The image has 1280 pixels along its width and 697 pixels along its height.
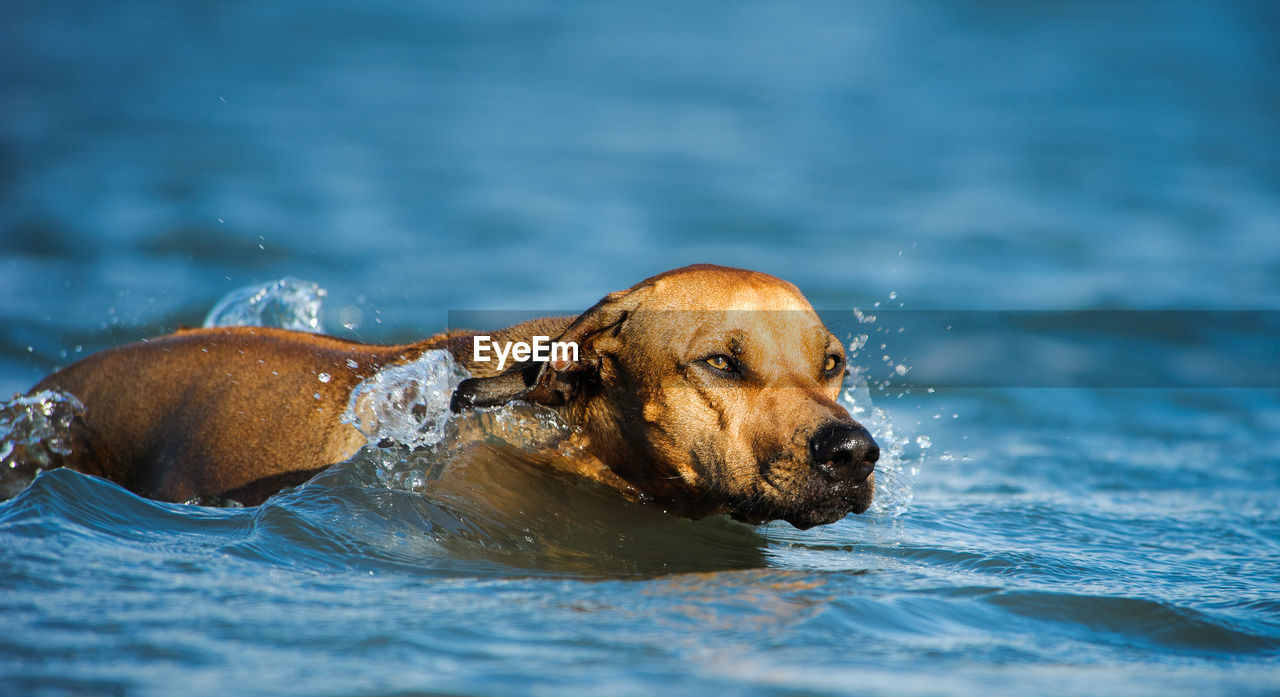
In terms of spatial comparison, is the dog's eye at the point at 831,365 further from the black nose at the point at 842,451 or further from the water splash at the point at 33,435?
the water splash at the point at 33,435

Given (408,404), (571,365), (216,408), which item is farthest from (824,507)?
(216,408)

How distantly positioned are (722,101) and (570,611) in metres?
18.5

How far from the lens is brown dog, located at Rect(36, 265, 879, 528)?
15.6 feet

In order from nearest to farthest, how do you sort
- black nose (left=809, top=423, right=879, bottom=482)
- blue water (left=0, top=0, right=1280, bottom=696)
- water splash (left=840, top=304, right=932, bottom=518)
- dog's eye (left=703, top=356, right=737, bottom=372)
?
blue water (left=0, top=0, right=1280, bottom=696) → black nose (left=809, top=423, right=879, bottom=482) → dog's eye (left=703, top=356, right=737, bottom=372) → water splash (left=840, top=304, right=932, bottom=518)

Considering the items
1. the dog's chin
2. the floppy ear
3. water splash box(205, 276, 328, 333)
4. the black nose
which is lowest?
the dog's chin

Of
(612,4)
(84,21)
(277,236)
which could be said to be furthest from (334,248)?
(612,4)

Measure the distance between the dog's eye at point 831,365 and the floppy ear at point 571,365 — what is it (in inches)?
33.4

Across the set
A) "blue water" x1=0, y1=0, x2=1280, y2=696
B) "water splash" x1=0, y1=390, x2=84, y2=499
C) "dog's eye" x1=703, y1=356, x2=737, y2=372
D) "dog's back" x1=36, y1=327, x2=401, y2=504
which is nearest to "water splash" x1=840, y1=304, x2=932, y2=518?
"blue water" x1=0, y1=0, x2=1280, y2=696

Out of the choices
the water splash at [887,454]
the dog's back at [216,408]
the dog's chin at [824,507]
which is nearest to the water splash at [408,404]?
the dog's back at [216,408]

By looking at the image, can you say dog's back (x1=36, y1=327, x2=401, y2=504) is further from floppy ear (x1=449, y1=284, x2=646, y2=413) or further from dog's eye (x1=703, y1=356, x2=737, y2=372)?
dog's eye (x1=703, y1=356, x2=737, y2=372)

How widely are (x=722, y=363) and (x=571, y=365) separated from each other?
2.19 ft

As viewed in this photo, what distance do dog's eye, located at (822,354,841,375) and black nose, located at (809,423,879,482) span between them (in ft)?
2.00

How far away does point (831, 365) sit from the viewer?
527 cm

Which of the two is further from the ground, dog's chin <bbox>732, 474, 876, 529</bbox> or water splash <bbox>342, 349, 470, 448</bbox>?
water splash <bbox>342, 349, 470, 448</bbox>
